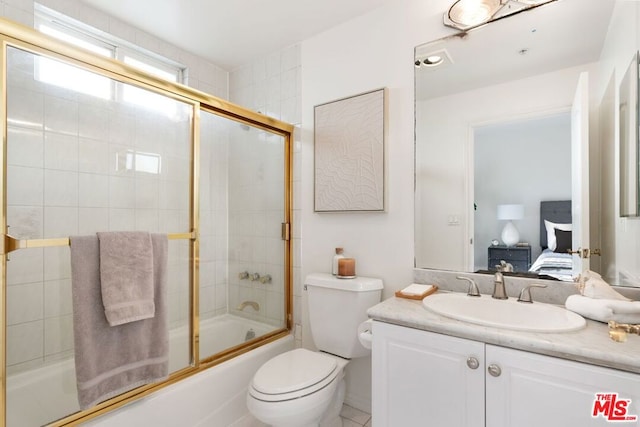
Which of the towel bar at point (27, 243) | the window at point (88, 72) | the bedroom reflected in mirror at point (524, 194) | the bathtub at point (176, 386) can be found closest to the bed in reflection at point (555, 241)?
the bedroom reflected in mirror at point (524, 194)

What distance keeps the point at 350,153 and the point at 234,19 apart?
1.11 meters

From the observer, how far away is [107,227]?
151 cm

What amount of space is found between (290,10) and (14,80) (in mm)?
1395

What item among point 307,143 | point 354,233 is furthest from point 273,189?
point 354,233

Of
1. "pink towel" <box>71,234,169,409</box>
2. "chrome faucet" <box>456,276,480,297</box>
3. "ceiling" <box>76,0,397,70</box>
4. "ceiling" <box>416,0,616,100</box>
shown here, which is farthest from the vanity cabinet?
"ceiling" <box>76,0,397,70</box>

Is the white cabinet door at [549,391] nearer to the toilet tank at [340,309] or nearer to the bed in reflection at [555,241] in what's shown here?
the bed in reflection at [555,241]

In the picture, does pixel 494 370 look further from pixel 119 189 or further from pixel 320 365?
pixel 119 189

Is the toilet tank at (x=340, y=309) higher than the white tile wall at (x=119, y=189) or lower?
lower

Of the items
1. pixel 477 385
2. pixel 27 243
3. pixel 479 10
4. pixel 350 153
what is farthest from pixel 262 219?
pixel 479 10

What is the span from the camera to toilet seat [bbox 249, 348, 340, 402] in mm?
1335

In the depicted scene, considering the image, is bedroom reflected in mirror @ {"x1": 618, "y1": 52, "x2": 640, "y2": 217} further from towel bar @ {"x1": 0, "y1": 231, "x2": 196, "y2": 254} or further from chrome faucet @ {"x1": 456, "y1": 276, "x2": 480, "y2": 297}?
towel bar @ {"x1": 0, "y1": 231, "x2": 196, "y2": 254}

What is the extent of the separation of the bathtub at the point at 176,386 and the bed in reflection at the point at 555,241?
1590 millimetres

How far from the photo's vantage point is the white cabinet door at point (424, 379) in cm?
105

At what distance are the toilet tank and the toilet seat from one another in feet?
0.45
